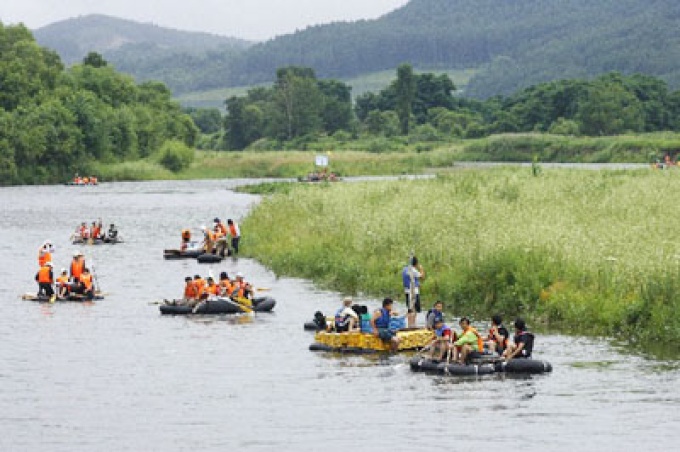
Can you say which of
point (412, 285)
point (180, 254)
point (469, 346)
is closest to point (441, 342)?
point (469, 346)

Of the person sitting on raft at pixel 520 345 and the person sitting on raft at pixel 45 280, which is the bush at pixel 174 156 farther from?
the person sitting on raft at pixel 520 345

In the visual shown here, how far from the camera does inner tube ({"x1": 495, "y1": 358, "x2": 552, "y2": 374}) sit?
115ft

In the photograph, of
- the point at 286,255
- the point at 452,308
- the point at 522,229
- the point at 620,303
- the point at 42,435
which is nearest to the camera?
the point at 42,435

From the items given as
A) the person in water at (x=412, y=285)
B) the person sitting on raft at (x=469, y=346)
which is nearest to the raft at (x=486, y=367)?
the person sitting on raft at (x=469, y=346)

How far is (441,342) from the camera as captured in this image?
118 feet

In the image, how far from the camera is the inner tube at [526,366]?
34938 mm

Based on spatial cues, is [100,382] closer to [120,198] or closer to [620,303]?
[620,303]

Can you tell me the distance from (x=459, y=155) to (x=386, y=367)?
142m

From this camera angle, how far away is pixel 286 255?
6094 cm

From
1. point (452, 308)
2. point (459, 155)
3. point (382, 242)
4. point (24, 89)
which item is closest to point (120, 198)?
point (24, 89)

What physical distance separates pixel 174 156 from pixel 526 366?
145660 millimetres

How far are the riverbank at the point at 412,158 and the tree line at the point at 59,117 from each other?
3.86 metres

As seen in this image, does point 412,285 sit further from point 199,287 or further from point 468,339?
point 199,287

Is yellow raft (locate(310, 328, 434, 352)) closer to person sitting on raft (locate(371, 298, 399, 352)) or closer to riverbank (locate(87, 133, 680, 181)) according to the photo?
person sitting on raft (locate(371, 298, 399, 352))
